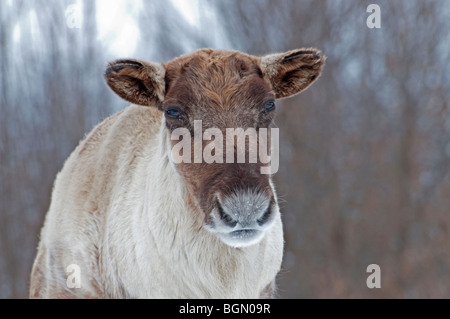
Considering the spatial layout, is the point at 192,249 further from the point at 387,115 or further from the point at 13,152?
the point at 13,152

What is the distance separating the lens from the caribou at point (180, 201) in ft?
12.8

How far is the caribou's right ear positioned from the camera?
457 cm

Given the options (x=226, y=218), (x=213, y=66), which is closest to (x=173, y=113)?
(x=213, y=66)

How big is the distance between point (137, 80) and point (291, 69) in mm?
1211

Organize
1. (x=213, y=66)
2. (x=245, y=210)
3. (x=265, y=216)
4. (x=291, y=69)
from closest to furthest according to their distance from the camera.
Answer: (x=245, y=210) < (x=265, y=216) < (x=213, y=66) < (x=291, y=69)

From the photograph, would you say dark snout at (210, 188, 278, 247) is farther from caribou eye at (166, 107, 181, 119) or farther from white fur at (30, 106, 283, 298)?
caribou eye at (166, 107, 181, 119)

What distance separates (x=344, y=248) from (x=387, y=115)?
3221 mm

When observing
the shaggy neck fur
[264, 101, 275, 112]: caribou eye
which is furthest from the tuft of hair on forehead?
the shaggy neck fur

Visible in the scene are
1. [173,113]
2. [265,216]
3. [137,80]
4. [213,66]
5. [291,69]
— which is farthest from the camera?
[291,69]

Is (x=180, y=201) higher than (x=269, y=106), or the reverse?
(x=269, y=106)

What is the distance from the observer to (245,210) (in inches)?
143

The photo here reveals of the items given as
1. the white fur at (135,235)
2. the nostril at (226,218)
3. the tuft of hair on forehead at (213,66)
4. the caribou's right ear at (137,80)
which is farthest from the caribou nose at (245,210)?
the caribou's right ear at (137,80)

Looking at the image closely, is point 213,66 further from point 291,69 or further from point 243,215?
point 243,215

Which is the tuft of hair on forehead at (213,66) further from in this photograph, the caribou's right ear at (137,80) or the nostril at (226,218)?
the nostril at (226,218)
